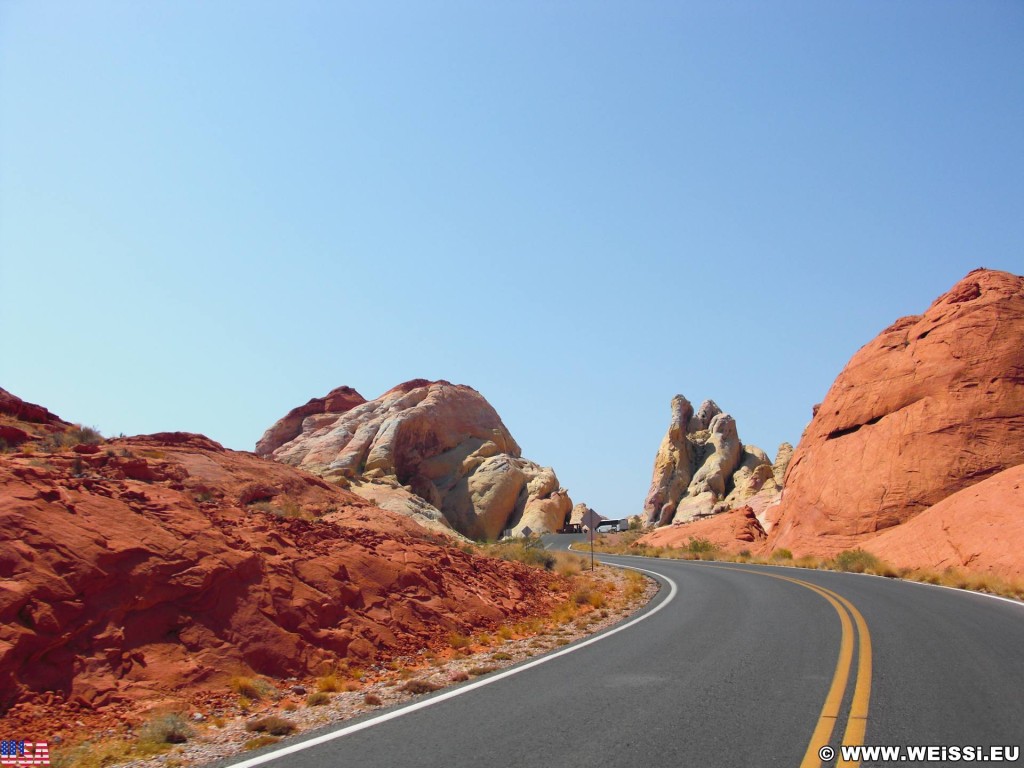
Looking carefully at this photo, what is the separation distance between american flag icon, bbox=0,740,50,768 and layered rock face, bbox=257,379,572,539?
4584 cm

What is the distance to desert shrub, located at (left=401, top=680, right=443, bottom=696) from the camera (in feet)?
29.8

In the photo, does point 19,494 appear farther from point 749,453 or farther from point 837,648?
point 749,453

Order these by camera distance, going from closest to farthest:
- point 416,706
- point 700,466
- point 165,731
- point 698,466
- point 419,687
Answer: point 165,731
point 416,706
point 419,687
point 700,466
point 698,466

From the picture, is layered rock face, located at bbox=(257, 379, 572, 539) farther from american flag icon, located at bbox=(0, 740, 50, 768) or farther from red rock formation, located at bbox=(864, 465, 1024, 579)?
american flag icon, located at bbox=(0, 740, 50, 768)

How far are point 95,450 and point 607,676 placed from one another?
10.5 meters

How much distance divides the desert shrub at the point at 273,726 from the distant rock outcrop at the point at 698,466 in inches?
2501

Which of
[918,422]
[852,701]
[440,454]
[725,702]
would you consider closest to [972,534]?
[918,422]

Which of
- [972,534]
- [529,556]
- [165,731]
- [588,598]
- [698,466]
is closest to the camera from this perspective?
[165,731]

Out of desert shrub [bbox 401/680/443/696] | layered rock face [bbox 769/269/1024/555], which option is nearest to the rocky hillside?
desert shrub [bbox 401/680/443/696]

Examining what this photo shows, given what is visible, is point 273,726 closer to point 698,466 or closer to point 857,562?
point 857,562

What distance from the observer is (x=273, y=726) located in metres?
7.32

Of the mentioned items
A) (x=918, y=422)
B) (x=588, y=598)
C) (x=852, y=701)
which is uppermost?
(x=918, y=422)

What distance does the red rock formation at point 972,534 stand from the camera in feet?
69.6

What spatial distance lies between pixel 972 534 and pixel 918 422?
38.1 ft
